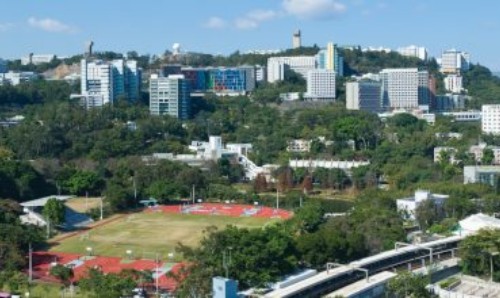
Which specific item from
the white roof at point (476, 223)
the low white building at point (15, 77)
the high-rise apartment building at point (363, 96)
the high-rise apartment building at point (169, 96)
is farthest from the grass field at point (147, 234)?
the low white building at point (15, 77)

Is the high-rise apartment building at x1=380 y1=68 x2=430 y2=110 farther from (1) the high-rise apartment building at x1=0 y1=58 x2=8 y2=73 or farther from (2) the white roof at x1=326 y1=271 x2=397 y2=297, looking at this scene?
(2) the white roof at x1=326 y1=271 x2=397 y2=297

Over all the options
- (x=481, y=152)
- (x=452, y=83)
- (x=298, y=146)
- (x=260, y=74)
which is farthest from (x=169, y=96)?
(x=452, y=83)

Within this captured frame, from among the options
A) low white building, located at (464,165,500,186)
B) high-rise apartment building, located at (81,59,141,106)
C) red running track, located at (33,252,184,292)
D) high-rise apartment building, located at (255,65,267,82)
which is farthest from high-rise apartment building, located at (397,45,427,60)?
red running track, located at (33,252,184,292)

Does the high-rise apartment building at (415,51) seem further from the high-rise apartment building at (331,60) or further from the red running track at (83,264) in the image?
the red running track at (83,264)

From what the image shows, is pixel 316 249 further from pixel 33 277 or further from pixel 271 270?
pixel 33 277

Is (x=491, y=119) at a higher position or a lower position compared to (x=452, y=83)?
lower

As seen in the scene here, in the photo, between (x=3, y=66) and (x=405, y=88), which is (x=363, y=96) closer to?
(x=405, y=88)
